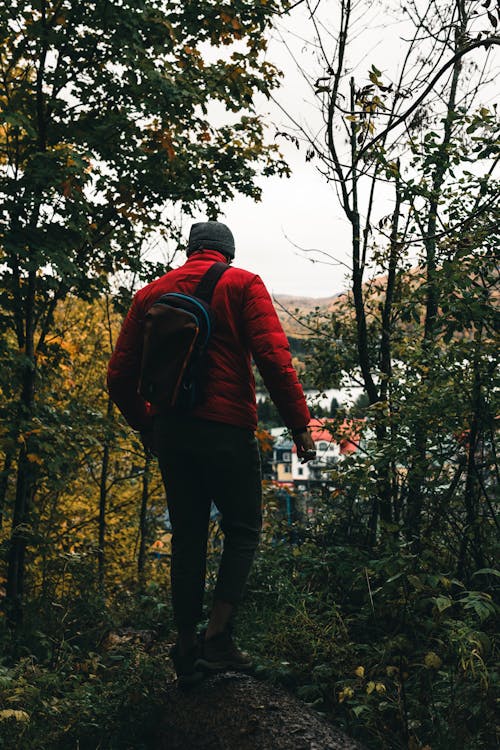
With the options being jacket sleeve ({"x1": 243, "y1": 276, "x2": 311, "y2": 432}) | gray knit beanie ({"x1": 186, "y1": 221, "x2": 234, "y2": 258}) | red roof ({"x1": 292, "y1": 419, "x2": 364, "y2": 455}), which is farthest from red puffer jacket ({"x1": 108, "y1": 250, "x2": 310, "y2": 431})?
red roof ({"x1": 292, "y1": 419, "x2": 364, "y2": 455})

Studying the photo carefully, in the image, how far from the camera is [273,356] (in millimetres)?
2693

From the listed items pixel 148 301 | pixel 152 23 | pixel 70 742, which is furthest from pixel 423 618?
pixel 152 23

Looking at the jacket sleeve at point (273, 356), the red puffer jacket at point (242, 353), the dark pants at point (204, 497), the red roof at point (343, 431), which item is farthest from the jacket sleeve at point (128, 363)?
the red roof at point (343, 431)

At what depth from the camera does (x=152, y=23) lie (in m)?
5.06

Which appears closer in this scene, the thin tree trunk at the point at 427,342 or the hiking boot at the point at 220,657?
the hiking boot at the point at 220,657

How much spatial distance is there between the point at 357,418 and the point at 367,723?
125 inches

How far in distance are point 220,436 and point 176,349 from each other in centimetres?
41

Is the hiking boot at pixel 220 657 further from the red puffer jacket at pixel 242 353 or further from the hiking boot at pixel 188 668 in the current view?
the red puffer jacket at pixel 242 353

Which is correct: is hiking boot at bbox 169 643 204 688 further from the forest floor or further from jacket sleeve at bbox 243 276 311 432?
jacket sleeve at bbox 243 276 311 432

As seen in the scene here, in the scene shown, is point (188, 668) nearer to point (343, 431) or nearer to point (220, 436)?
point (220, 436)

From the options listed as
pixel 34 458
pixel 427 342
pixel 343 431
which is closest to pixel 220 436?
pixel 427 342

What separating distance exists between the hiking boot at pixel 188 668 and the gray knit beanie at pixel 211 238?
71.1 inches

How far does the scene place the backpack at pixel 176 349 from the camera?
266cm

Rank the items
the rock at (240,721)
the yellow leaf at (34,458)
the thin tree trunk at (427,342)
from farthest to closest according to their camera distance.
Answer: the yellow leaf at (34,458)
the thin tree trunk at (427,342)
the rock at (240,721)
